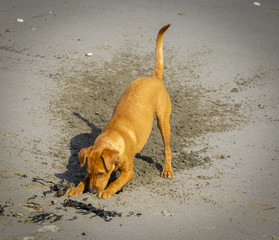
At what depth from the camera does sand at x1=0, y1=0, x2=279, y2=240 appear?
4.28 m

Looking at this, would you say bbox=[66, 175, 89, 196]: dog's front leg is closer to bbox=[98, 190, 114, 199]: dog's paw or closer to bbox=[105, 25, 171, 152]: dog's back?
bbox=[98, 190, 114, 199]: dog's paw

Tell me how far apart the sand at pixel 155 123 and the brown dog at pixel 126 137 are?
7.8 inches

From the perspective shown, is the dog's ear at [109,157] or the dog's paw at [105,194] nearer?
the dog's ear at [109,157]

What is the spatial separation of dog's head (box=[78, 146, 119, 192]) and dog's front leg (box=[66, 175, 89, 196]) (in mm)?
125

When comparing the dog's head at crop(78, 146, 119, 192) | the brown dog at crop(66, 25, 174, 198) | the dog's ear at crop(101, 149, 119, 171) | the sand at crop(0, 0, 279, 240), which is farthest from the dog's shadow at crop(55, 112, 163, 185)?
the dog's ear at crop(101, 149, 119, 171)

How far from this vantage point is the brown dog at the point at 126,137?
462 centimetres

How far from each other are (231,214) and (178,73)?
17.5 ft

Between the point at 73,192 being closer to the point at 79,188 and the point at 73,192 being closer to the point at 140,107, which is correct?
the point at 79,188

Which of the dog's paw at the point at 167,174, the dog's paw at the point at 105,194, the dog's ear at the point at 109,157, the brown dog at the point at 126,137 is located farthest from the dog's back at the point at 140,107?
the dog's paw at the point at 105,194

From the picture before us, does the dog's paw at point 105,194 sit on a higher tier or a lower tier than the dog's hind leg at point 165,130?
lower

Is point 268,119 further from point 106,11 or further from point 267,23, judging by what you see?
point 106,11

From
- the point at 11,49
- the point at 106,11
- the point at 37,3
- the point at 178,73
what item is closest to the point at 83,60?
the point at 11,49

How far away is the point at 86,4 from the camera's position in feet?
41.4

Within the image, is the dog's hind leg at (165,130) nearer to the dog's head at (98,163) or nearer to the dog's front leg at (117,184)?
the dog's front leg at (117,184)
